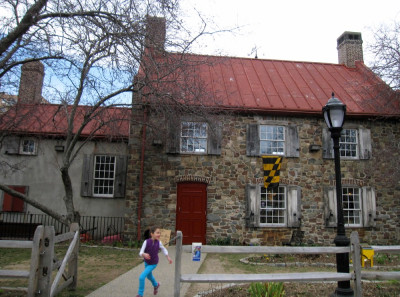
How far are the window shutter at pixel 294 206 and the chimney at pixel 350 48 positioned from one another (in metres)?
8.85

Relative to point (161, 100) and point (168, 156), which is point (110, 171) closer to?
point (168, 156)

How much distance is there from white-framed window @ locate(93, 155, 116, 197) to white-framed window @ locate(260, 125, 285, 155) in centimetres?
636

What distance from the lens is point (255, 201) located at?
1191 centimetres

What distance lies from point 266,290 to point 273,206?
739 cm

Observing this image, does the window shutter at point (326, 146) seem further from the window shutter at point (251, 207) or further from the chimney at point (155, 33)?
the chimney at point (155, 33)

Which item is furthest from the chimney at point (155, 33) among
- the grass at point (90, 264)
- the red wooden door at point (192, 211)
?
the red wooden door at point (192, 211)

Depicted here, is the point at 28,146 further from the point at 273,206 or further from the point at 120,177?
the point at 273,206

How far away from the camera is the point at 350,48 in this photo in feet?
57.0

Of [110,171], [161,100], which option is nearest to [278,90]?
[161,100]

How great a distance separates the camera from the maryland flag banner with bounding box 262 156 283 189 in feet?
38.5

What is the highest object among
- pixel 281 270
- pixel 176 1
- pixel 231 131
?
pixel 176 1

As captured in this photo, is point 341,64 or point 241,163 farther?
point 341,64

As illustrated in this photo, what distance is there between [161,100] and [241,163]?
4349 millimetres

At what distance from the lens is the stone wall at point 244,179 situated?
462 inches
